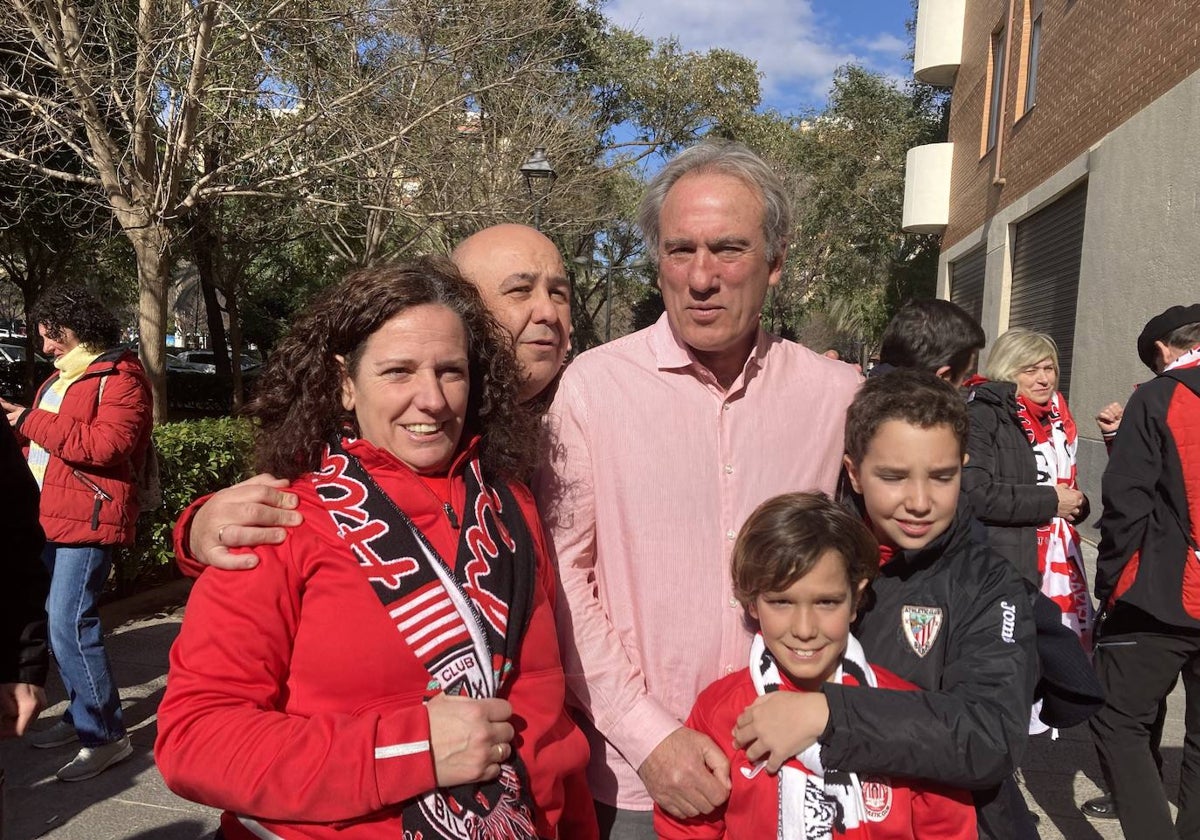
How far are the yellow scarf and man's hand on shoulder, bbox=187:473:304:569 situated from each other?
332 cm

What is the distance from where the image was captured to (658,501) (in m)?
2.12

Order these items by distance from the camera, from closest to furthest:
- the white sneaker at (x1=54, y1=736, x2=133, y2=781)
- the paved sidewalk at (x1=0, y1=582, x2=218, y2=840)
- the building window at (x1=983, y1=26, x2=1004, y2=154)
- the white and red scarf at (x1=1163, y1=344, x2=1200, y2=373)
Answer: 1. the white and red scarf at (x1=1163, y1=344, x2=1200, y2=373)
2. the paved sidewalk at (x1=0, y1=582, x2=218, y2=840)
3. the white sneaker at (x1=54, y1=736, x2=133, y2=781)
4. the building window at (x1=983, y1=26, x2=1004, y2=154)

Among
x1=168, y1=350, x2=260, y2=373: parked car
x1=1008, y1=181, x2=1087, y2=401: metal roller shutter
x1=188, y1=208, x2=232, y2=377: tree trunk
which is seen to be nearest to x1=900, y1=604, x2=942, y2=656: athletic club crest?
x1=1008, y1=181, x2=1087, y2=401: metal roller shutter

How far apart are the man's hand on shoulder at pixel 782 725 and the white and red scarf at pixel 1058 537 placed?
281cm

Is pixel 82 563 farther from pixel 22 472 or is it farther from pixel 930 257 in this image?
pixel 930 257

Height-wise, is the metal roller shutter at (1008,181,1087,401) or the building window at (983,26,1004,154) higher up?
the building window at (983,26,1004,154)

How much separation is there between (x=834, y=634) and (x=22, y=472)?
206 cm

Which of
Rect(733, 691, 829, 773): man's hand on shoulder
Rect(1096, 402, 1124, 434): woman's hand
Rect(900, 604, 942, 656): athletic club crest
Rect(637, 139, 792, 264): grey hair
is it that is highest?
Rect(637, 139, 792, 264): grey hair

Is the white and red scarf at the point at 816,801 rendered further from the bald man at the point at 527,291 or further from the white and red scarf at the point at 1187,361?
the white and red scarf at the point at 1187,361

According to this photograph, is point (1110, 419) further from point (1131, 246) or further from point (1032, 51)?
point (1032, 51)

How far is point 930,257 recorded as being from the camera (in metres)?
23.9

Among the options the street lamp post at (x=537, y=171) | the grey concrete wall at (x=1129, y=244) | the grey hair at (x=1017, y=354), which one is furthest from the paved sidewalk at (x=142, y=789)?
the street lamp post at (x=537, y=171)

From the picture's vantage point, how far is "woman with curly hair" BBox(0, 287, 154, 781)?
416cm

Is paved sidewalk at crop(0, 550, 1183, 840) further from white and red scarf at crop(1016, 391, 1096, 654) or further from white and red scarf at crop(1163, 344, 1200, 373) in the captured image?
white and red scarf at crop(1163, 344, 1200, 373)
